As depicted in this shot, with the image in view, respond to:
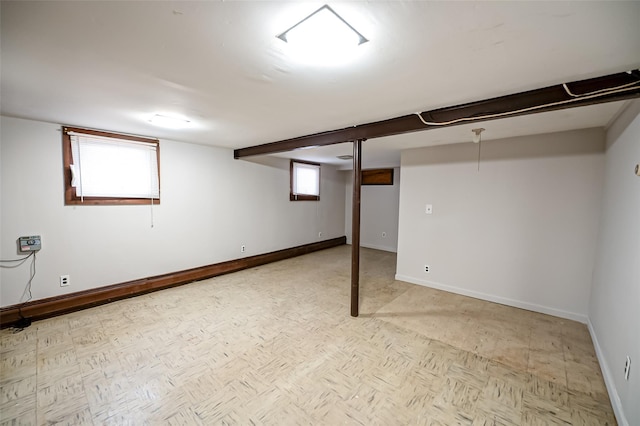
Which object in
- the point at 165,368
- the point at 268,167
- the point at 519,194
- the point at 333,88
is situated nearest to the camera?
the point at 333,88

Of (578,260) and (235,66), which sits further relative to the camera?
(578,260)

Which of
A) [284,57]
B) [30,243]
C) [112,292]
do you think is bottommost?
[112,292]

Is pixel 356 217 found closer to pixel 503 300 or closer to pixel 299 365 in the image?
pixel 299 365

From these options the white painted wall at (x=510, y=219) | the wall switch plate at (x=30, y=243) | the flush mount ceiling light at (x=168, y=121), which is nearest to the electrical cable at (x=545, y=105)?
the white painted wall at (x=510, y=219)

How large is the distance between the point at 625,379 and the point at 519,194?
7.15ft

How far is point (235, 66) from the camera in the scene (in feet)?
5.21

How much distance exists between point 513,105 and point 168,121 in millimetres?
3272

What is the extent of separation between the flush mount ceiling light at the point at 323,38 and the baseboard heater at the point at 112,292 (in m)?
3.73

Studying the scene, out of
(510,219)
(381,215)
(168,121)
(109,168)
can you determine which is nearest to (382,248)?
(381,215)

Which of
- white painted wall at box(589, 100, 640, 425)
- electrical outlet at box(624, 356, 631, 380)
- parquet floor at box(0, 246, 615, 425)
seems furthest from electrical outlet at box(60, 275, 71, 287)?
electrical outlet at box(624, 356, 631, 380)

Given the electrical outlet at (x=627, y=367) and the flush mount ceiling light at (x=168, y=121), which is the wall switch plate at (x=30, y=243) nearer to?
the flush mount ceiling light at (x=168, y=121)

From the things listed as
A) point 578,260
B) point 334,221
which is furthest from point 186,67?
point 334,221

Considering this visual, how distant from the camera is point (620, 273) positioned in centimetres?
193

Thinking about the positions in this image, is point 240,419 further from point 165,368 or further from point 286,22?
point 286,22
